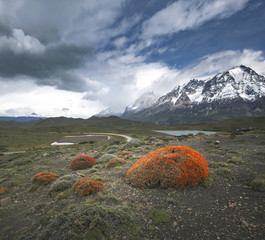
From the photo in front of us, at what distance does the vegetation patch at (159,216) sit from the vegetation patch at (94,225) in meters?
0.87

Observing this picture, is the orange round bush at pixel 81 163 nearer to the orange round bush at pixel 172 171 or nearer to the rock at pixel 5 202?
the rock at pixel 5 202

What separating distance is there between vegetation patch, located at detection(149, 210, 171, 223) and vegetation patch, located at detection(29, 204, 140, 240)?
875 mm

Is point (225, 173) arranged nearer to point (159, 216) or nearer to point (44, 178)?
point (159, 216)

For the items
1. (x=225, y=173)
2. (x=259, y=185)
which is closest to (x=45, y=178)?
(x=225, y=173)

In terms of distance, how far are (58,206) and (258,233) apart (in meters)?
9.39

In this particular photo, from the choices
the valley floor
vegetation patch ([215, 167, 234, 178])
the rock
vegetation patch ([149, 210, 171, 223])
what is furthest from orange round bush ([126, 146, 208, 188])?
the rock

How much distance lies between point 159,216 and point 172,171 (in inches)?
117

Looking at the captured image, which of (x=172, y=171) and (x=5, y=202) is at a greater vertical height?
(x=172, y=171)

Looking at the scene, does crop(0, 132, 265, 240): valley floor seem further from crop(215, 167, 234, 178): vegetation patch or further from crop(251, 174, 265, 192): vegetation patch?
crop(251, 174, 265, 192): vegetation patch

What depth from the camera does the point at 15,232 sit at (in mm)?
6508

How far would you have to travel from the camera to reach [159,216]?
609 centimetres

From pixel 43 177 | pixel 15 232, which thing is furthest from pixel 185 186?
pixel 43 177

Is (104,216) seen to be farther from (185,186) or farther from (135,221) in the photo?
(185,186)

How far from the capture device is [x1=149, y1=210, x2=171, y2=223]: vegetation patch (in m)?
5.85
